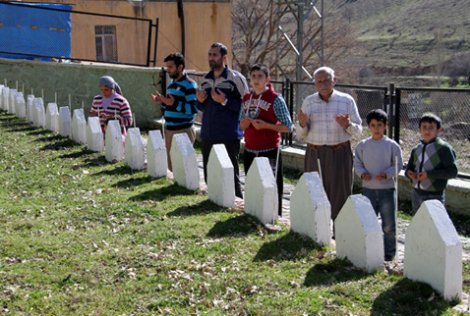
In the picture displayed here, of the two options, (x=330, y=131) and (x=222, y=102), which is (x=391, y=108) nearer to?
(x=222, y=102)

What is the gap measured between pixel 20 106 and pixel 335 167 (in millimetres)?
10345

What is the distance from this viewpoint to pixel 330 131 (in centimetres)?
675

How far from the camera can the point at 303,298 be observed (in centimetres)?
472

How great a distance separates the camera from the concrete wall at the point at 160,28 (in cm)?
2664

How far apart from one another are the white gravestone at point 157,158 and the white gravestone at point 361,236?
145 inches

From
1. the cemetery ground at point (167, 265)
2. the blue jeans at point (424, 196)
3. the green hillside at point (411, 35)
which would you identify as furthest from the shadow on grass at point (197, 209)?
the green hillside at point (411, 35)

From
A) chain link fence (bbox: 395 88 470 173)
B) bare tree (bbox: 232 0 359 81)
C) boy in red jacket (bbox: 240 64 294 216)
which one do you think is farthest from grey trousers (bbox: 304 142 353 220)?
bare tree (bbox: 232 0 359 81)

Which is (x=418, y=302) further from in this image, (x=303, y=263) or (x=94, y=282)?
(x=94, y=282)

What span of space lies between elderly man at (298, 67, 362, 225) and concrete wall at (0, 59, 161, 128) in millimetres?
9746

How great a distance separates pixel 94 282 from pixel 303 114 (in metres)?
2.57

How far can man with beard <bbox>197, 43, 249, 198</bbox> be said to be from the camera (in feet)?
25.2

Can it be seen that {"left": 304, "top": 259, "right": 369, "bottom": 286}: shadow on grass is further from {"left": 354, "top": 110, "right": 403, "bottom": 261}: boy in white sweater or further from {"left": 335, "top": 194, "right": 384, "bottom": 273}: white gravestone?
{"left": 354, "top": 110, "right": 403, "bottom": 261}: boy in white sweater

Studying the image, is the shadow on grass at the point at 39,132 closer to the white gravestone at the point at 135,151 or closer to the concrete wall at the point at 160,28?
the white gravestone at the point at 135,151

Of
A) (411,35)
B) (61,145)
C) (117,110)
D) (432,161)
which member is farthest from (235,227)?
(411,35)
